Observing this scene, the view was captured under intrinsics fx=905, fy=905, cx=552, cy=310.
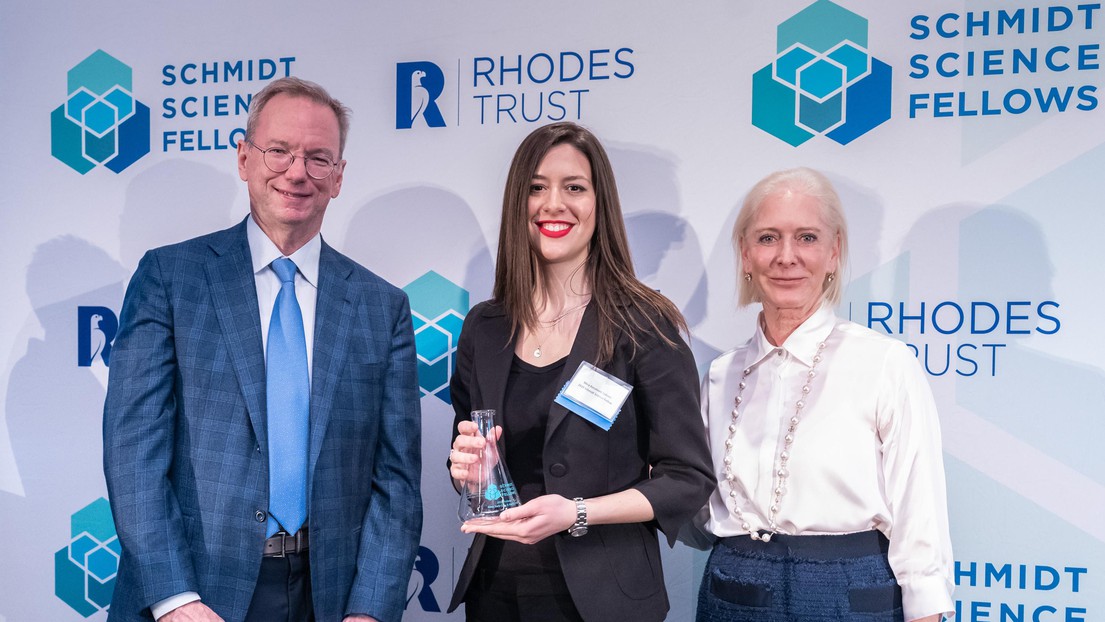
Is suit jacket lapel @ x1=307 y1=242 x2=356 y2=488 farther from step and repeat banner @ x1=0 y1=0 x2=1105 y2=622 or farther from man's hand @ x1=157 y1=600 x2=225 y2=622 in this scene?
step and repeat banner @ x1=0 y1=0 x2=1105 y2=622

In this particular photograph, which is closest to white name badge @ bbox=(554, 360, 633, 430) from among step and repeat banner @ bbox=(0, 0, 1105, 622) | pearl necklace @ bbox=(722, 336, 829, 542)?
pearl necklace @ bbox=(722, 336, 829, 542)

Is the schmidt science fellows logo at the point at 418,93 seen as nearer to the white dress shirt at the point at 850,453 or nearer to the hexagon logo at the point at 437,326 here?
the hexagon logo at the point at 437,326

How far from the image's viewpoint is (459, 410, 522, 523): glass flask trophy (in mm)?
1908

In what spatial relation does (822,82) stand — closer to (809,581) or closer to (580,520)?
(809,581)

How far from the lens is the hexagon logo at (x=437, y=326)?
320 cm

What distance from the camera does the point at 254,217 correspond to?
230cm

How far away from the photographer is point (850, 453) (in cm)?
218

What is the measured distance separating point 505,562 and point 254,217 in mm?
1069

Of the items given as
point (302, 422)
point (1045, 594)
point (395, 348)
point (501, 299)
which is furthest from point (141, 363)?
point (1045, 594)

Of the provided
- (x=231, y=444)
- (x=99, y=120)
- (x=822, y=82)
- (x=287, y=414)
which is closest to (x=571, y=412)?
(x=287, y=414)

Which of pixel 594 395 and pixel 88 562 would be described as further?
pixel 88 562

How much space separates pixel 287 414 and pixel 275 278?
1.16 feet

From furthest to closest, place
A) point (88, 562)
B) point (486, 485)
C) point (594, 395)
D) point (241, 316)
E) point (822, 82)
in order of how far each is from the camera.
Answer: point (88, 562), point (822, 82), point (241, 316), point (594, 395), point (486, 485)

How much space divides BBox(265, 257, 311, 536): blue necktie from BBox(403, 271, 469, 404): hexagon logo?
1025mm
